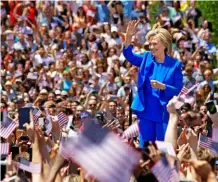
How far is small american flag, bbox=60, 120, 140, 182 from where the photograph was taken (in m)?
7.99

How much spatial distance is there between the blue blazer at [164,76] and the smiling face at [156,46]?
17 cm

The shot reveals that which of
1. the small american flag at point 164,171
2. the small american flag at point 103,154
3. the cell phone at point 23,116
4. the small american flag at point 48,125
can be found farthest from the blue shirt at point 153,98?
the small american flag at point 164,171

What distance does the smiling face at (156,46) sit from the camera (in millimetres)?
11391

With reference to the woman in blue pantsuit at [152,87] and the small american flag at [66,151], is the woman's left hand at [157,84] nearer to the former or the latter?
the woman in blue pantsuit at [152,87]

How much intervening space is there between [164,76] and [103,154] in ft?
11.9

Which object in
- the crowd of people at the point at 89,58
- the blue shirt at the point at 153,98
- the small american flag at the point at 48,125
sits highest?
the blue shirt at the point at 153,98

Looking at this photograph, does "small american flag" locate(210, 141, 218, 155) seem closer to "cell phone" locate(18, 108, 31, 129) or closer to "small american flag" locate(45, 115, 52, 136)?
"small american flag" locate(45, 115, 52, 136)

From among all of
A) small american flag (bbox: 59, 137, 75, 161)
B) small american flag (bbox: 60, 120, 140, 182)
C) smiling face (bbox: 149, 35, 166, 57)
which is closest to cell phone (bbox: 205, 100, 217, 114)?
smiling face (bbox: 149, 35, 166, 57)

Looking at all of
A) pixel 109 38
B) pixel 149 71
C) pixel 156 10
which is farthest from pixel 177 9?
pixel 149 71

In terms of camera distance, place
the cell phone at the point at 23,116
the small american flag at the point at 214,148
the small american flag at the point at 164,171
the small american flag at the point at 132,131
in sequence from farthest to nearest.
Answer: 1. the cell phone at the point at 23,116
2. the small american flag at the point at 132,131
3. the small american flag at the point at 214,148
4. the small american flag at the point at 164,171

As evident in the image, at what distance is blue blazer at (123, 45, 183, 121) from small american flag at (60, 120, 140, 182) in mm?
3310

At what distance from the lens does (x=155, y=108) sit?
1176 cm

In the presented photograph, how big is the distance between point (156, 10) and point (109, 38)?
5.57ft

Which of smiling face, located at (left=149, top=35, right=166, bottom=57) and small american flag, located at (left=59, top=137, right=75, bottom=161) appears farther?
smiling face, located at (left=149, top=35, right=166, bottom=57)
